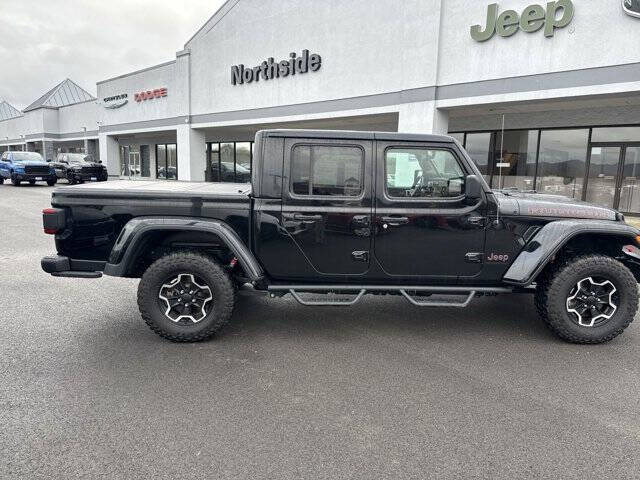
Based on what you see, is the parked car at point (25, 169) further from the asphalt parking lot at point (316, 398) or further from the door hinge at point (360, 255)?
the door hinge at point (360, 255)

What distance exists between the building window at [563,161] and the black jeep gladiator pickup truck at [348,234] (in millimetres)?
11175

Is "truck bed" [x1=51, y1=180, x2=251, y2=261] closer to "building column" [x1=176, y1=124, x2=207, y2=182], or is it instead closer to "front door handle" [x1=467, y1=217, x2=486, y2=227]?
"front door handle" [x1=467, y1=217, x2=486, y2=227]

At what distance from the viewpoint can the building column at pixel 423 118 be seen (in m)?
14.5

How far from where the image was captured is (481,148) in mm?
16469

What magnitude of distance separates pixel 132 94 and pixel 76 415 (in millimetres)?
30851

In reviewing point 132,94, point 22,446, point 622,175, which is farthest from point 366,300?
point 132,94

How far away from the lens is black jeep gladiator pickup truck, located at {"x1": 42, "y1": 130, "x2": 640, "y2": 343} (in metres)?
4.12

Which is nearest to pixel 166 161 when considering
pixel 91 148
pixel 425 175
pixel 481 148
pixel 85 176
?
pixel 85 176

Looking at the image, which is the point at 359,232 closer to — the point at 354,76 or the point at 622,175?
the point at 622,175

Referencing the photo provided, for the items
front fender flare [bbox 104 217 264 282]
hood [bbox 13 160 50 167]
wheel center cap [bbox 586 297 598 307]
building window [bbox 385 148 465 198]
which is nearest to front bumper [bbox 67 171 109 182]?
hood [bbox 13 160 50 167]

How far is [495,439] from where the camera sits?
2.77 meters

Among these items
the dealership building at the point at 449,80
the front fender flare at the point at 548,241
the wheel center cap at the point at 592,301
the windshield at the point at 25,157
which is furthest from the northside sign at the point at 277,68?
the wheel center cap at the point at 592,301

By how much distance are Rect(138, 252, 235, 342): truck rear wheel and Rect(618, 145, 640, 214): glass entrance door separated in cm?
1391

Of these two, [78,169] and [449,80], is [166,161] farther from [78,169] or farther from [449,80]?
[449,80]
